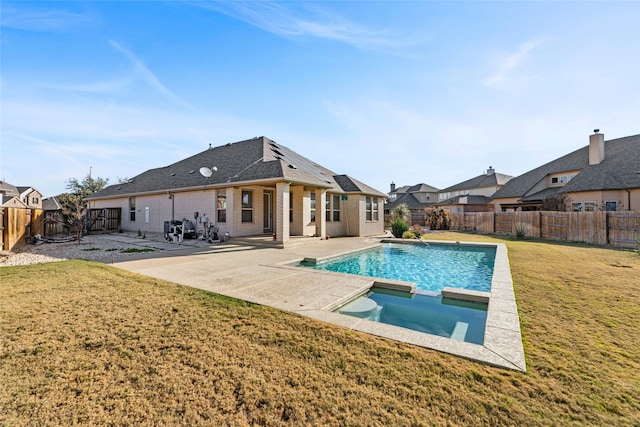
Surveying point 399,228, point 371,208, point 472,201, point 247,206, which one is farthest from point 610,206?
point 247,206

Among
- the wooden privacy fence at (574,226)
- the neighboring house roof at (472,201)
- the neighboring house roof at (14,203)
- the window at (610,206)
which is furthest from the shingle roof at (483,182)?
the neighboring house roof at (14,203)

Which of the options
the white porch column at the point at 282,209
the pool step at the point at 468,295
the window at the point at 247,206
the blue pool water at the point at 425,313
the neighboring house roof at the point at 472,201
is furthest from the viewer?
the neighboring house roof at the point at 472,201

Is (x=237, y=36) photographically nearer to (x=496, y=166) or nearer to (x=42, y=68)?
(x=42, y=68)

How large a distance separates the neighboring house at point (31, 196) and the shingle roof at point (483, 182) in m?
64.9

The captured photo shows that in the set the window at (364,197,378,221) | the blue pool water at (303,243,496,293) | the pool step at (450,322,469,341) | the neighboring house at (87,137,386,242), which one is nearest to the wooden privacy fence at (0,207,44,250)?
the neighboring house at (87,137,386,242)

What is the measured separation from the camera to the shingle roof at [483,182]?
40.0m

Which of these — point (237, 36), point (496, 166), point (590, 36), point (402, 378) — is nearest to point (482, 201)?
point (496, 166)

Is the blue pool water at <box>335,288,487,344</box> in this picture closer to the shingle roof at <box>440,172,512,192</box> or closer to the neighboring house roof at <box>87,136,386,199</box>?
the neighboring house roof at <box>87,136,386,199</box>

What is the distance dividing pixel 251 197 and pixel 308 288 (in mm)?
10144

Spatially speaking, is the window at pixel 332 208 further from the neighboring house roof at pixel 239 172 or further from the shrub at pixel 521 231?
the shrub at pixel 521 231

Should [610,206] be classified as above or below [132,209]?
below

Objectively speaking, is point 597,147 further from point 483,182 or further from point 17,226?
point 17,226

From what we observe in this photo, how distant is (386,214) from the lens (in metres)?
33.7

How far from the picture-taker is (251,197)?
14.8 m
